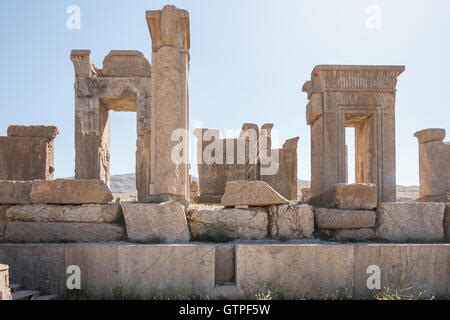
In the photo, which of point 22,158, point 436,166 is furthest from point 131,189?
point 436,166

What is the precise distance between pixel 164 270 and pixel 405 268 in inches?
121

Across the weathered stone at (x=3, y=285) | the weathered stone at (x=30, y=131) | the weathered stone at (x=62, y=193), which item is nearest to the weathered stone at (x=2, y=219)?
the weathered stone at (x=62, y=193)

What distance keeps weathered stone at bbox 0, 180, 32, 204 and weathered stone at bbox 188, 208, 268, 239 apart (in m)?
2.47

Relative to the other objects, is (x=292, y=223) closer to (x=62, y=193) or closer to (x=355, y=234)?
(x=355, y=234)

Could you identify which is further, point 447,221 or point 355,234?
point 447,221

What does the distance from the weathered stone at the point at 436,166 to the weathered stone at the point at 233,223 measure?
26.3ft

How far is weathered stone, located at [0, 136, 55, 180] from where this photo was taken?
7.95 metres

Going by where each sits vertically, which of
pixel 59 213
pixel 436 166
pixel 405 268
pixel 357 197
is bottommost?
pixel 405 268

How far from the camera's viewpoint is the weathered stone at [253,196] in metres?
4.68

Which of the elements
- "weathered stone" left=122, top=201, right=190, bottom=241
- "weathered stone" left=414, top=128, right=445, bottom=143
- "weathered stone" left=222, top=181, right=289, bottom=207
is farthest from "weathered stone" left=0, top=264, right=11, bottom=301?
"weathered stone" left=414, top=128, right=445, bottom=143

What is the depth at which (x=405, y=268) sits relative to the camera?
413cm

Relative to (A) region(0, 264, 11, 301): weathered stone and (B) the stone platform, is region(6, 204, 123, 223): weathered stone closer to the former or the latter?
(B) the stone platform

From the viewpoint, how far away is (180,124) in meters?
5.04

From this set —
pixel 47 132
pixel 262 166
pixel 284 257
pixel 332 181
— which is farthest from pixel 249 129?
pixel 284 257
